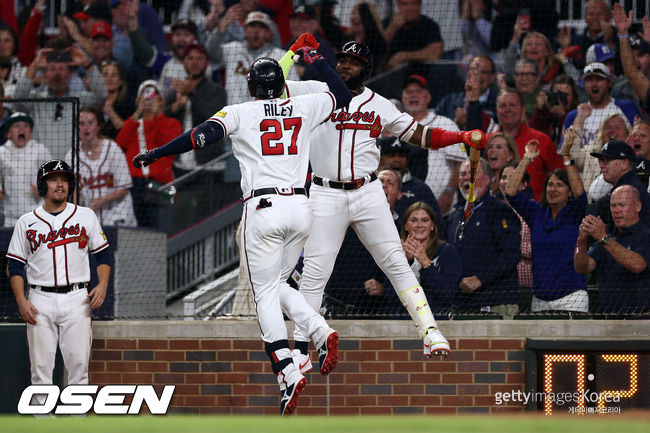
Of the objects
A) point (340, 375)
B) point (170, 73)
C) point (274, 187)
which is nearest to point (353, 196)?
point (274, 187)

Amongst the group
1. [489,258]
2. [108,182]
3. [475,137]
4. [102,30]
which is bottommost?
[489,258]

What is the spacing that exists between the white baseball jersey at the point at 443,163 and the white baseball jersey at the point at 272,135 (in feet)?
9.27

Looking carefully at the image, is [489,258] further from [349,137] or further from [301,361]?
[301,361]

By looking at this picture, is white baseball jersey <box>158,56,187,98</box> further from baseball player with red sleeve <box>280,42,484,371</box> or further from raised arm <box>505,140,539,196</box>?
baseball player with red sleeve <box>280,42,484,371</box>

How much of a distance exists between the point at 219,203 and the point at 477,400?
11.8ft

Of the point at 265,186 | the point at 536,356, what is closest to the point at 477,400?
the point at 536,356

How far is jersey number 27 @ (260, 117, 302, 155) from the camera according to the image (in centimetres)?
639

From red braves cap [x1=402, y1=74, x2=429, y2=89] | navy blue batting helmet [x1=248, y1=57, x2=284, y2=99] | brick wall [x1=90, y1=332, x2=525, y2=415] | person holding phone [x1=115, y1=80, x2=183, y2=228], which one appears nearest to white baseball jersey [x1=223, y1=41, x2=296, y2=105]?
person holding phone [x1=115, y1=80, x2=183, y2=228]

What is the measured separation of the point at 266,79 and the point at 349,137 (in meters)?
0.76

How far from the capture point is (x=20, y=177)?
30.8 feet

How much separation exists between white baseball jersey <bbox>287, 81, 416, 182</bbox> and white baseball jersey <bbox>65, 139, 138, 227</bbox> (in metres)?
3.20

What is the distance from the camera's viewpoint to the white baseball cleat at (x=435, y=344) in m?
6.68

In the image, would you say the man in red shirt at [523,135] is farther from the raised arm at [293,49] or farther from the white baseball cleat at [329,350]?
the white baseball cleat at [329,350]

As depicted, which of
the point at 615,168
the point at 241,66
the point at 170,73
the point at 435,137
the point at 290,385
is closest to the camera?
the point at 290,385
